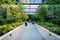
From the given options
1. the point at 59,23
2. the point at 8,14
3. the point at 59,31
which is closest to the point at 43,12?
the point at 8,14

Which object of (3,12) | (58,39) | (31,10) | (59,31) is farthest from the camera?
(31,10)

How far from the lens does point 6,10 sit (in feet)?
108

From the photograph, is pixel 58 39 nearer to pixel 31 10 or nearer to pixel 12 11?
pixel 12 11

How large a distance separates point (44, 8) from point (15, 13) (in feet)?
22.7

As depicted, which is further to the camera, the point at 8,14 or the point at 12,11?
the point at 12,11

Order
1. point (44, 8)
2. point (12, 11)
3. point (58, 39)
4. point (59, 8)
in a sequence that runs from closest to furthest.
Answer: point (58, 39) < point (59, 8) < point (12, 11) < point (44, 8)

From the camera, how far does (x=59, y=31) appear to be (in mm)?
13242

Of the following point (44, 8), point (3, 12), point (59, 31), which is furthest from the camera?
point (44, 8)

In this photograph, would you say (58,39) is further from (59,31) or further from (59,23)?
(59,23)

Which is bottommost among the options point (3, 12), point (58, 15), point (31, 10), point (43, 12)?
point (31, 10)

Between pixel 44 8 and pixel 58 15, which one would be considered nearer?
pixel 58 15

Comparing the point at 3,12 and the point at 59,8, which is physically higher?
the point at 59,8

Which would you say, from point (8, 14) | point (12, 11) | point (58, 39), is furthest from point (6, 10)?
point (58, 39)

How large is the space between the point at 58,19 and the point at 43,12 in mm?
19395
